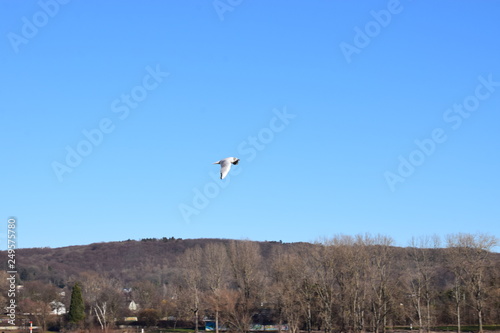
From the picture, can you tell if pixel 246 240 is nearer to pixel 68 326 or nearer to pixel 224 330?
pixel 224 330

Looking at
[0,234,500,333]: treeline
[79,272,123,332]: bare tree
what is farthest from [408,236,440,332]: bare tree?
[79,272,123,332]: bare tree

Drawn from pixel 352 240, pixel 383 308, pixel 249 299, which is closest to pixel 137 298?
pixel 249 299

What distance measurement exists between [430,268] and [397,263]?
463cm

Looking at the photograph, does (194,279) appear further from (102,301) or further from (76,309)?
(76,309)

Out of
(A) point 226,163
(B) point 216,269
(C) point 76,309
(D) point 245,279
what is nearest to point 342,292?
(D) point 245,279

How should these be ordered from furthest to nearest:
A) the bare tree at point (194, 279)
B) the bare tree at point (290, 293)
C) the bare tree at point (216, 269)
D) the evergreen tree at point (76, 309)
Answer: the bare tree at point (216, 269) → the bare tree at point (194, 279) → the evergreen tree at point (76, 309) → the bare tree at point (290, 293)

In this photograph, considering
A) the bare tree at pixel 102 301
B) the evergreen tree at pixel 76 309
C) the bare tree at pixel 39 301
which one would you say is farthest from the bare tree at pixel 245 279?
the bare tree at pixel 39 301

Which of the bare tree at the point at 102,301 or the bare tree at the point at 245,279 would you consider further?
the bare tree at the point at 102,301

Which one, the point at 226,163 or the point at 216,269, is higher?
the point at 226,163

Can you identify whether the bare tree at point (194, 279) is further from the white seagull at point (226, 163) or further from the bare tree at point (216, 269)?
the white seagull at point (226, 163)

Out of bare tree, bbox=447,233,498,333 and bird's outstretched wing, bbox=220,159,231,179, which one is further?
bare tree, bbox=447,233,498,333

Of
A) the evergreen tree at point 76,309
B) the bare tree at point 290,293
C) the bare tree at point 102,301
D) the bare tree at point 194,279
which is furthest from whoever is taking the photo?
the bare tree at point 194,279

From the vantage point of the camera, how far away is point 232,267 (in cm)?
9675

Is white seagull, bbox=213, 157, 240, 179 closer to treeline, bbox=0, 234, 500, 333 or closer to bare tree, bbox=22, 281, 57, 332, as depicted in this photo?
treeline, bbox=0, 234, 500, 333
